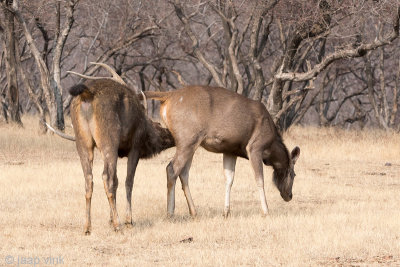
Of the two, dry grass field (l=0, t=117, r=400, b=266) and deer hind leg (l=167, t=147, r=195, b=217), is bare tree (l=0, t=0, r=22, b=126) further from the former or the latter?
deer hind leg (l=167, t=147, r=195, b=217)

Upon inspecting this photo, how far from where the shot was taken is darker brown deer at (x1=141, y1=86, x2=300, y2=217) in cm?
1011

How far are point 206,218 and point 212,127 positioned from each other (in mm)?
1172

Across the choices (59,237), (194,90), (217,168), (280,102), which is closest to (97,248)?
(59,237)

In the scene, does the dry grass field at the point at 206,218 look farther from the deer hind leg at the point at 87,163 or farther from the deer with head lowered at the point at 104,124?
the deer with head lowered at the point at 104,124

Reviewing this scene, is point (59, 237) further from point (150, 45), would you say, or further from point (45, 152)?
point (150, 45)

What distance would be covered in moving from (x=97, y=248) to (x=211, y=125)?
2816mm

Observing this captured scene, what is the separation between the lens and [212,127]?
10.2 meters

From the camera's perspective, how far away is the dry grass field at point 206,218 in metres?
7.59

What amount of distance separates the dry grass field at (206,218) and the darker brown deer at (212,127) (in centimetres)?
59

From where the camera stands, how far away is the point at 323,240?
827 centimetres

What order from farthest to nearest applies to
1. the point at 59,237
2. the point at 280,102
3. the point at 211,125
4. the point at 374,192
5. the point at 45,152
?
1. the point at 280,102
2. the point at 45,152
3. the point at 374,192
4. the point at 211,125
5. the point at 59,237
